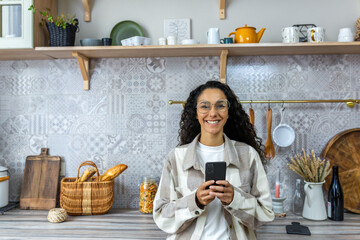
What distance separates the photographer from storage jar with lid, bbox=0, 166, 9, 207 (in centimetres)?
179

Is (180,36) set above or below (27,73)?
above

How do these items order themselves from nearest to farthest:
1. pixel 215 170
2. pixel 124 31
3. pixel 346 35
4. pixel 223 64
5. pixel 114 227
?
pixel 215 170, pixel 114 227, pixel 346 35, pixel 223 64, pixel 124 31

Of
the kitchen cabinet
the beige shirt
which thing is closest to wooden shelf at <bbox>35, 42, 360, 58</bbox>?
the kitchen cabinet

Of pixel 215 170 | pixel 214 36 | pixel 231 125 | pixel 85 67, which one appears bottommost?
pixel 215 170

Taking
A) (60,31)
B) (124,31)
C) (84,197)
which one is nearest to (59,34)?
(60,31)

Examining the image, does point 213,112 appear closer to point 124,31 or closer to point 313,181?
point 313,181

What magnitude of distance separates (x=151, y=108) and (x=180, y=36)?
44 centimetres

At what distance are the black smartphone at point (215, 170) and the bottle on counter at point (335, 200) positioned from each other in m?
0.84

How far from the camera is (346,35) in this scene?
64.7 inches

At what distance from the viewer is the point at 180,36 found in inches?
72.5

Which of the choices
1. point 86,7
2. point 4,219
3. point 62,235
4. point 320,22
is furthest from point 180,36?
point 4,219

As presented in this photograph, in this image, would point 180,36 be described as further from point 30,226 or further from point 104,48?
point 30,226

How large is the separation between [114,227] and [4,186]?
0.72 m

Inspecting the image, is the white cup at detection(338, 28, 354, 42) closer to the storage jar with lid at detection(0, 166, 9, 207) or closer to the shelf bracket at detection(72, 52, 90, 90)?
the shelf bracket at detection(72, 52, 90, 90)
